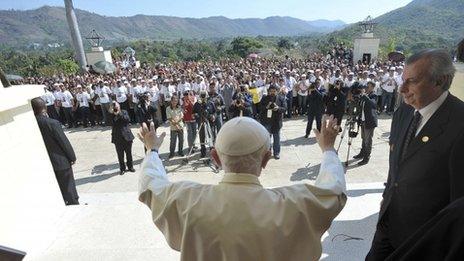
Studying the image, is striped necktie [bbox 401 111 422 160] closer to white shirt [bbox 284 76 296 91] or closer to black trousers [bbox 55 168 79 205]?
black trousers [bbox 55 168 79 205]

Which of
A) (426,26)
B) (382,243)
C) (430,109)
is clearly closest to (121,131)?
(382,243)

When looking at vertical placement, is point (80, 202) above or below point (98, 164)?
above

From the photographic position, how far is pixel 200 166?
26.7 feet

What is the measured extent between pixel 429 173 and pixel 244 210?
1.41m

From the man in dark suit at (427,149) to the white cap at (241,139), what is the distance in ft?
4.08

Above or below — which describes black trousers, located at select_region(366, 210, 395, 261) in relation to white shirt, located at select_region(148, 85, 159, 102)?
above

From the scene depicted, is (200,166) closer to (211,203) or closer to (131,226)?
(131,226)

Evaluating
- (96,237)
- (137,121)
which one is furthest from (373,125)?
(137,121)

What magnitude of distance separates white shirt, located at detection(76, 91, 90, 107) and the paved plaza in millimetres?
4217

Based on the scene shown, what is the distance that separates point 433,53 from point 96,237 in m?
3.87

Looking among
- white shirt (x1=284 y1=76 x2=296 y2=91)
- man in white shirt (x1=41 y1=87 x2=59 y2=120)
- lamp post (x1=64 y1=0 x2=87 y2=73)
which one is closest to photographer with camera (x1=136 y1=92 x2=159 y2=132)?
man in white shirt (x1=41 y1=87 x2=59 y2=120)

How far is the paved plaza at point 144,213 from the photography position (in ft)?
12.3

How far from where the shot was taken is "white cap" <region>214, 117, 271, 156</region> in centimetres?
154

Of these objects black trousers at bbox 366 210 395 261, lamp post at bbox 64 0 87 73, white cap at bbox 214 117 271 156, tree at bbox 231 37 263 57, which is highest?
lamp post at bbox 64 0 87 73
